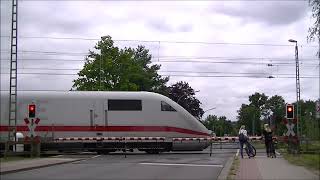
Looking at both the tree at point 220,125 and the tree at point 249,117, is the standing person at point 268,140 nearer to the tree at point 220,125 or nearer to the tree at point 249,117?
the tree at point 220,125

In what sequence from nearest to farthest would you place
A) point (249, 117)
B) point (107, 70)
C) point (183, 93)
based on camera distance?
point (107, 70) < point (183, 93) < point (249, 117)

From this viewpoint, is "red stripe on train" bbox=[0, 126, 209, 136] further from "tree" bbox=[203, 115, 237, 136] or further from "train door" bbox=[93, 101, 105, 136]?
"tree" bbox=[203, 115, 237, 136]

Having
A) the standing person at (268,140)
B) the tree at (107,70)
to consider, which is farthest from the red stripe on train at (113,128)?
the tree at (107,70)

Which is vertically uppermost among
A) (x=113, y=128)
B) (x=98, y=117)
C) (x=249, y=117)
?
(x=249, y=117)

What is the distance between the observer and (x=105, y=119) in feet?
113

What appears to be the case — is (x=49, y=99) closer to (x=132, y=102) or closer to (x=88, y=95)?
(x=88, y=95)

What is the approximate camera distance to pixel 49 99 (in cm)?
3419

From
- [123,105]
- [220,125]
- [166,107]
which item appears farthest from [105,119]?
[220,125]

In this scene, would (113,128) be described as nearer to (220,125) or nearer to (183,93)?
(183,93)

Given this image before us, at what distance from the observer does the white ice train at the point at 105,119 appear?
112 ft

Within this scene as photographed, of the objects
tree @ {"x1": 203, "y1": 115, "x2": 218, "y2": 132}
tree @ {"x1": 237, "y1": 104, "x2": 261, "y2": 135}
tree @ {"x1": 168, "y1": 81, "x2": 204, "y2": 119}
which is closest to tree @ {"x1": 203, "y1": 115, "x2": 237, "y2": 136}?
tree @ {"x1": 203, "y1": 115, "x2": 218, "y2": 132}

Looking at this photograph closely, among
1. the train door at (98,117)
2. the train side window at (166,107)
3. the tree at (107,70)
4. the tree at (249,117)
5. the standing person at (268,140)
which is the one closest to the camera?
the standing person at (268,140)

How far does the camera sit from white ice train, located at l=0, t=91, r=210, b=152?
34031 millimetres

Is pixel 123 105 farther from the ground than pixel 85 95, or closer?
closer
